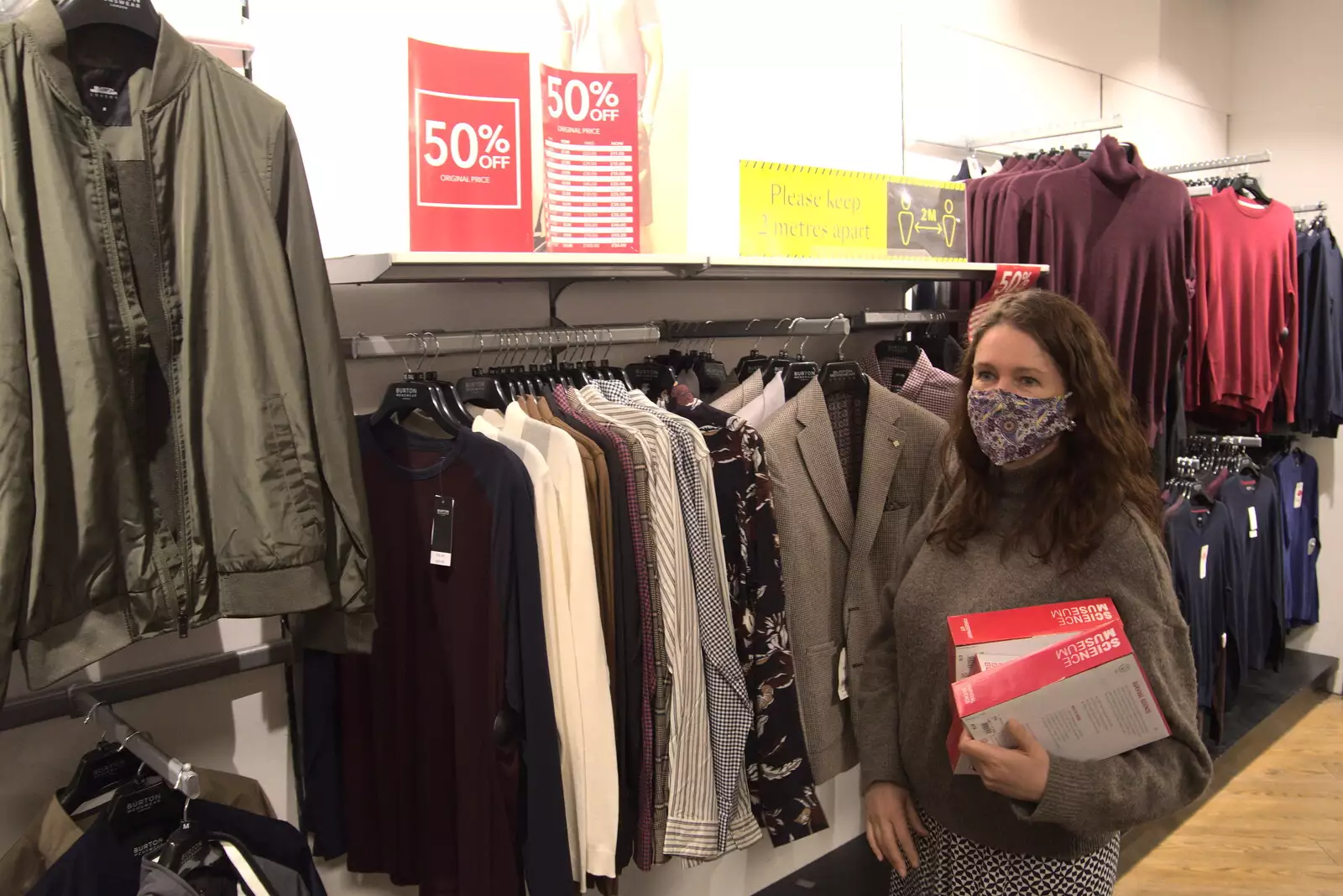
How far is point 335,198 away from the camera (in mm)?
2000

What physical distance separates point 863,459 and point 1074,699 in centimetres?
91

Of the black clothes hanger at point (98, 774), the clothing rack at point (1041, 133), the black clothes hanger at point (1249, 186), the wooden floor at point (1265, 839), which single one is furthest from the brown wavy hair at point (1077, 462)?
the black clothes hanger at point (1249, 186)

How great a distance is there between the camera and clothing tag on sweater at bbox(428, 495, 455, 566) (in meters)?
1.72

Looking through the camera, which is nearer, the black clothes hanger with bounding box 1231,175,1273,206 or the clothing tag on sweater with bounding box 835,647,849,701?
the clothing tag on sweater with bounding box 835,647,849,701

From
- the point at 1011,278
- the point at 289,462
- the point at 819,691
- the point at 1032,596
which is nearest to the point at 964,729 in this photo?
the point at 1032,596

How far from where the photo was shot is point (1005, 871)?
1.62 m

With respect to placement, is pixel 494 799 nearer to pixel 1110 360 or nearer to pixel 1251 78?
pixel 1110 360

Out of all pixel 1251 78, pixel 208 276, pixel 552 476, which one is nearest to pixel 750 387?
pixel 552 476

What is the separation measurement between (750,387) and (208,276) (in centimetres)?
124

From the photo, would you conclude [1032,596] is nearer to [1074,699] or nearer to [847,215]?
[1074,699]

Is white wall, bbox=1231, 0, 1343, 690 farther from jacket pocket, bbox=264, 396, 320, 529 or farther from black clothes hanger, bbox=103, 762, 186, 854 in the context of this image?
black clothes hanger, bbox=103, 762, 186, 854

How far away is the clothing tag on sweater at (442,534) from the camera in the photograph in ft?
5.65

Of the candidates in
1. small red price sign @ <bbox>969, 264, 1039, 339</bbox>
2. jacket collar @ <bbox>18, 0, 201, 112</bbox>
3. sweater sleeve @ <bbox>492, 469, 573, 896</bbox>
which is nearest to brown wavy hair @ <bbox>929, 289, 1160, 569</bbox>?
sweater sleeve @ <bbox>492, 469, 573, 896</bbox>

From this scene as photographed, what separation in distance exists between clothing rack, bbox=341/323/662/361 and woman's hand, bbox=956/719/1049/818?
43.6 inches
